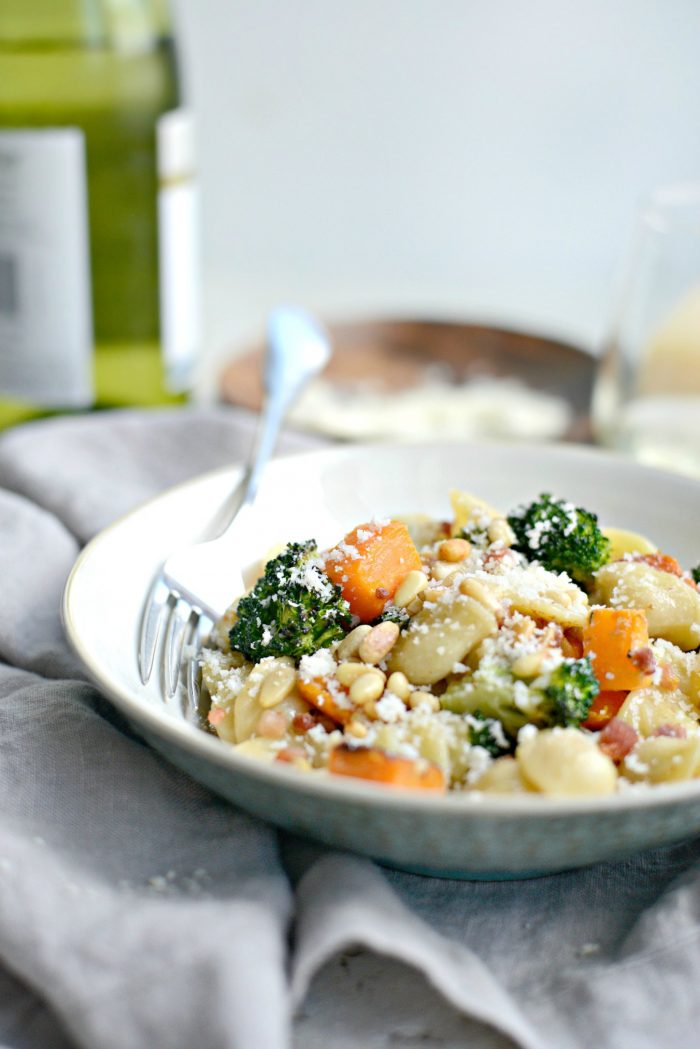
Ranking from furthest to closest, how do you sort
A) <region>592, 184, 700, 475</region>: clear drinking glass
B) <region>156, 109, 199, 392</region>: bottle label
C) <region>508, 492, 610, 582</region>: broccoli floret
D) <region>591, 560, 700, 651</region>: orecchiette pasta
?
<region>156, 109, 199, 392</region>: bottle label → <region>592, 184, 700, 475</region>: clear drinking glass → <region>508, 492, 610, 582</region>: broccoli floret → <region>591, 560, 700, 651</region>: orecchiette pasta

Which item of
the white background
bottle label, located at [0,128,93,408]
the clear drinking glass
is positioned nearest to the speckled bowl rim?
the clear drinking glass

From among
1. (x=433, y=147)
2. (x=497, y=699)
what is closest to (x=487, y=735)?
(x=497, y=699)

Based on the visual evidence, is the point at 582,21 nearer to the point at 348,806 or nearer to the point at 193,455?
the point at 193,455

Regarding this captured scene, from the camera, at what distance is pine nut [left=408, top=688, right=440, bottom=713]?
1363 mm

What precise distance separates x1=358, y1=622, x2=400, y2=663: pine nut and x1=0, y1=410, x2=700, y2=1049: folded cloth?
239 mm

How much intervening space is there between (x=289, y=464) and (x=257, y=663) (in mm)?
517

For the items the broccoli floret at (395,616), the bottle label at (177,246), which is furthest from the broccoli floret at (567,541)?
the bottle label at (177,246)

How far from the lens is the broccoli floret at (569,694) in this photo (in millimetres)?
1311

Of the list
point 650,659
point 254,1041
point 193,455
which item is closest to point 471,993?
point 254,1041

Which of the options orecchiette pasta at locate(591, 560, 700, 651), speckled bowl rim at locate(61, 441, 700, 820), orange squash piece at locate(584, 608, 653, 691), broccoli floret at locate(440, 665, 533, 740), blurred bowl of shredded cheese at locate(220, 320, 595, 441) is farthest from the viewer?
blurred bowl of shredded cheese at locate(220, 320, 595, 441)

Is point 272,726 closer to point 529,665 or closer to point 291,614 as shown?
point 291,614

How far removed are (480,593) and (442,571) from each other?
6.8 inches

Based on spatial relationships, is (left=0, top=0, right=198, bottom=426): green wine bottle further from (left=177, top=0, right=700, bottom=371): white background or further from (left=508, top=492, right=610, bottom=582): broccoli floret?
(left=508, top=492, right=610, bottom=582): broccoli floret

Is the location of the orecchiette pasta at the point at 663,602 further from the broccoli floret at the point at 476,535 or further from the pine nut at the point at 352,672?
the pine nut at the point at 352,672
